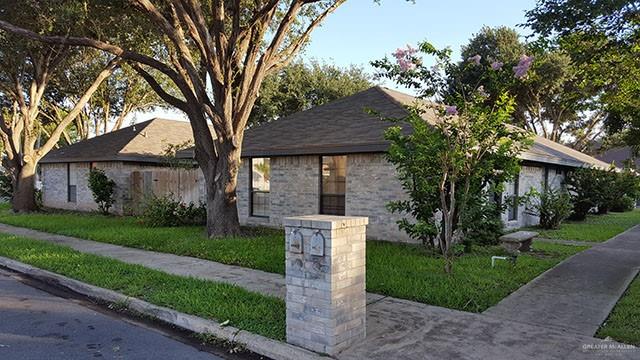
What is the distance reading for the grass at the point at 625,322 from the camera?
5.10 metres

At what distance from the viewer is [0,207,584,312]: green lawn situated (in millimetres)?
6832

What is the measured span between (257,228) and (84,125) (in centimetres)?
2306

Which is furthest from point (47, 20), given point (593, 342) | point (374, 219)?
point (593, 342)

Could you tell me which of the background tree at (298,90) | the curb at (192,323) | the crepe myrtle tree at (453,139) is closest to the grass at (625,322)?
the crepe myrtle tree at (453,139)

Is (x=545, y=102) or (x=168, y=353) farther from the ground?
(x=545, y=102)

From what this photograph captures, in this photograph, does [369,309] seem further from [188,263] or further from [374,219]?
[374,219]

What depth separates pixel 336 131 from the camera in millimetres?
13625

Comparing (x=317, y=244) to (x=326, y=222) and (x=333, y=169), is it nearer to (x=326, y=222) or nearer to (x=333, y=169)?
(x=326, y=222)

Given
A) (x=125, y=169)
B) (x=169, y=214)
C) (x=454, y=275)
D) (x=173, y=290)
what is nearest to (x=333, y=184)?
(x=169, y=214)

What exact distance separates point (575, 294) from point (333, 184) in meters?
7.63

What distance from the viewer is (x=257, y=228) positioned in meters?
14.5

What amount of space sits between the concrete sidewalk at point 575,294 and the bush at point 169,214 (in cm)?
1094

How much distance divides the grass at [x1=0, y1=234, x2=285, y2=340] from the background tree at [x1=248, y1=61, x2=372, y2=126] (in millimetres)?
21721

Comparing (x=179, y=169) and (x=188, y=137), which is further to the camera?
(x=188, y=137)
